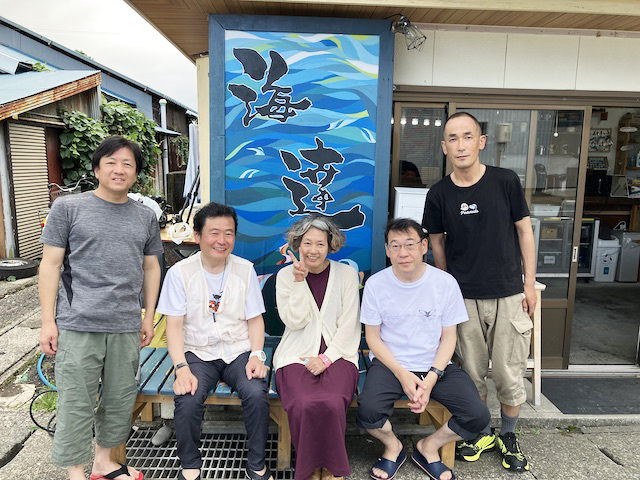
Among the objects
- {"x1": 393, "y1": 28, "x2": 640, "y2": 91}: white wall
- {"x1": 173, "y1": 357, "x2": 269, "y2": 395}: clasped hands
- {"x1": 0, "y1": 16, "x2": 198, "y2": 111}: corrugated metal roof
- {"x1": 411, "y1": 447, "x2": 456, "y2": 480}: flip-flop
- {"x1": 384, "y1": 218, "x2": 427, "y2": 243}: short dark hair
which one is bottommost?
{"x1": 411, "y1": 447, "x2": 456, "y2": 480}: flip-flop

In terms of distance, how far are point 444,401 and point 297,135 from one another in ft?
6.79

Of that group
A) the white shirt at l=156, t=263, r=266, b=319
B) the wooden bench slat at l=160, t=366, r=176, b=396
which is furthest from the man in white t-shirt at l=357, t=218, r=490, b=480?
the wooden bench slat at l=160, t=366, r=176, b=396

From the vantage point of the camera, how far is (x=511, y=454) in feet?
9.08

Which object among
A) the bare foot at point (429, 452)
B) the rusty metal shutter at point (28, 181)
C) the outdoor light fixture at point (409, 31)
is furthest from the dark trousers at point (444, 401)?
the rusty metal shutter at point (28, 181)

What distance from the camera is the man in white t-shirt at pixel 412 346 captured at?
2570 millimetres

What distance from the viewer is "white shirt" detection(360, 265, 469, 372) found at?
2.67m

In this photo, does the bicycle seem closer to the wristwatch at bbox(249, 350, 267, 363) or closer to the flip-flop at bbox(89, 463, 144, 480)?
the flip-flop at bbox(89, 463, 144, 480)

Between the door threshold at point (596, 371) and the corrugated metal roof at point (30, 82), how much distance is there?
825cm

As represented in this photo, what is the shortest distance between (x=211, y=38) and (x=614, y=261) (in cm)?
705

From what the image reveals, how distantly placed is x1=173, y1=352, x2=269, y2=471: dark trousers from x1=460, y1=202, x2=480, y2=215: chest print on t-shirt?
1.55 meters

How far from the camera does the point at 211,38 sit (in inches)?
128

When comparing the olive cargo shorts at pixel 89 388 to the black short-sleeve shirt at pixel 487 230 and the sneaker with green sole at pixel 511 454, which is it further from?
the sneaker with green sole at pixel 511 454

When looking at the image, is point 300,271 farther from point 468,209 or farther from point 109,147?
point 109,147

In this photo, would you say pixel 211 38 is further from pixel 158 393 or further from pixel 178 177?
pixel 178 177
